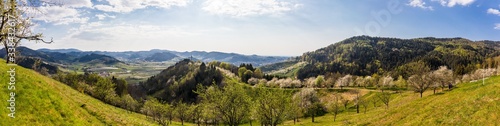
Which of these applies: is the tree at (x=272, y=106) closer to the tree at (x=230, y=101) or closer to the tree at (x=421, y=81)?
the tree at (x=230, y=101)

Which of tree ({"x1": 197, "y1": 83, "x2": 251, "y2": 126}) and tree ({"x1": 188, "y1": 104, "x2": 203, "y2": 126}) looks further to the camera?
tree ({"x1": 188, "y1": 104, "x2": 203, "y2": 126})

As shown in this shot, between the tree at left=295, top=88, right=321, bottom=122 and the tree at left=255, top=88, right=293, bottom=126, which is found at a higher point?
the tree at left=255, top=88, right=293, bottom=126

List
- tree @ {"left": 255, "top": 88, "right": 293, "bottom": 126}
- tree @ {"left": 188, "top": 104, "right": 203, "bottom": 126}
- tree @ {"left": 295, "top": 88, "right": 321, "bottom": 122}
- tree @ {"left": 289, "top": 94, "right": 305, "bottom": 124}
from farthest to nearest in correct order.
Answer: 1. tree @ {"left": 295, "top": 88, "right": 321, "bottom": 122}
2. tree @ {"left": 188, "top": 104, "right": 203, "bottom": 126}
3. tree @ {"left": 289, "top": 94, "right": 305, "bottom": 124}
4. tree @ {"left": 255, "top": 88, "right": 293, "bottom": 126}

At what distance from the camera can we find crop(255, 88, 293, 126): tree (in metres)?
70.7

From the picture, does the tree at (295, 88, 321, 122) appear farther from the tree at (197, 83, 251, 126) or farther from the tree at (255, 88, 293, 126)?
the tree at (197, 83, 251, 126)

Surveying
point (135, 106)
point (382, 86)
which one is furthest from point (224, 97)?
point (382, 86)

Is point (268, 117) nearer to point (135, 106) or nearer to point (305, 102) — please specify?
point (305, 102)

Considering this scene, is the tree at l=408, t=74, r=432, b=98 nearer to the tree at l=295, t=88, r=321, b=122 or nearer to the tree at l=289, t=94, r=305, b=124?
the tree at l=295, t=88, r=321, b=122

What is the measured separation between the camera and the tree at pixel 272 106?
70688mm

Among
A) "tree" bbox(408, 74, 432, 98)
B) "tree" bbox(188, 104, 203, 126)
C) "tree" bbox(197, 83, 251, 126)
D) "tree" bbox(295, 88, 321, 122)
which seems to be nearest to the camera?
"tree" bbox(197, 83, 251, 126)

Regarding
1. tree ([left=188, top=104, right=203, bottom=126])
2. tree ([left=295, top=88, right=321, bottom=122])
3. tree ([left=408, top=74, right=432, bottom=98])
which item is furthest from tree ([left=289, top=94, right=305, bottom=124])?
tree ([left=408, top=74, right=432, bottom=98])

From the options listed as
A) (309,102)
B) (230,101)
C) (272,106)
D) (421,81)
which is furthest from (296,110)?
(230,101)

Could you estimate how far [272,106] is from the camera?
7125 cm

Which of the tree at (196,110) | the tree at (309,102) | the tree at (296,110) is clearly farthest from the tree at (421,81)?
the tree at (196,110)
